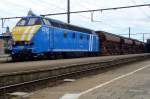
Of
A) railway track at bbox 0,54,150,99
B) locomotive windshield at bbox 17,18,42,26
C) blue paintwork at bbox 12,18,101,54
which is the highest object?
locomotive windshield at bbox 17,18,42,26

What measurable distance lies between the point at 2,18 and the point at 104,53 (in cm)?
1330

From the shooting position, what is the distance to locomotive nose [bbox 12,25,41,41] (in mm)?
29328

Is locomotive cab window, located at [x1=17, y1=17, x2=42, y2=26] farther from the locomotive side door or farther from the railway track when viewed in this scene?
the railway track

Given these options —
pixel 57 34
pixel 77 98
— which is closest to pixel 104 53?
pixel 57 34

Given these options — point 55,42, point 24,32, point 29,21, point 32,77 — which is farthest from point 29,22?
point 32,77

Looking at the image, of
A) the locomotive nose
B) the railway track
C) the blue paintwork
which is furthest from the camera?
the blue paintwork

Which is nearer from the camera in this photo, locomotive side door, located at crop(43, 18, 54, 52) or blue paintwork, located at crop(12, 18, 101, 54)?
blue paintwork, located at crop(12, 18, 101, 54)

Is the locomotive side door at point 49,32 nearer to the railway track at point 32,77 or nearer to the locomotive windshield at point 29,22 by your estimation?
the locomotive windshield at point 29,22

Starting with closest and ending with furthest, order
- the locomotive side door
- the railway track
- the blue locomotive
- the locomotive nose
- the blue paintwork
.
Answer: the railway track
the blue locomotive
the locomotive nose
the blue paintwork
the locomotive side door

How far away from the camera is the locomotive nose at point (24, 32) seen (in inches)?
1155

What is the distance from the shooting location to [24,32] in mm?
29719

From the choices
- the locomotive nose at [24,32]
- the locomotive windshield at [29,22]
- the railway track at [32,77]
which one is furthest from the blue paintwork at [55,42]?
the railway track at [32,77]

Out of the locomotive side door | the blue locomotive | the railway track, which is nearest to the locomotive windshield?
the blue locomotive

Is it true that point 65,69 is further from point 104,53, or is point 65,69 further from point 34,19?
point 104,53
